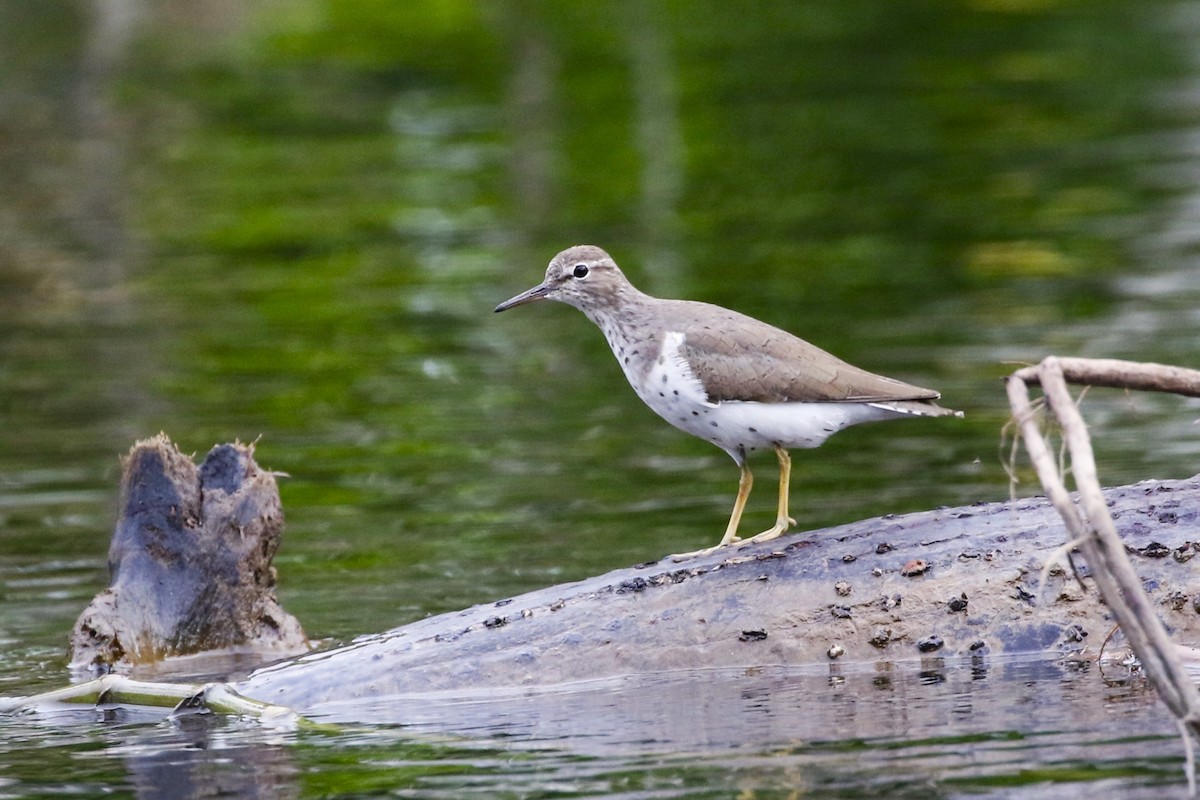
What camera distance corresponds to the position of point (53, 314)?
2133cm

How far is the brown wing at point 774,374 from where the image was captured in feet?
28.1

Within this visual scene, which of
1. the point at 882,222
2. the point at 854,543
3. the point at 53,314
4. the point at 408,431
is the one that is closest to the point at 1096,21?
the point at 882,222

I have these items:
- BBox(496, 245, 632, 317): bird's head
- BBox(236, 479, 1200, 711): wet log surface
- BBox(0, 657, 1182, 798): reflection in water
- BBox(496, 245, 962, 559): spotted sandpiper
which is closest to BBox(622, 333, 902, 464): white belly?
BBox(496, 245, 962, 559): spotted sandpiper

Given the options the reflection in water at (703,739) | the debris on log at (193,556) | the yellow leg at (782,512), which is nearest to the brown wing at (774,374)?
the yellow leg at (782,512)

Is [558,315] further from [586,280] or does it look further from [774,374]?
[774,374]

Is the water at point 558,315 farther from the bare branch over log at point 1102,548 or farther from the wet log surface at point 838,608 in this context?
the bare branch over log at point 1102,548

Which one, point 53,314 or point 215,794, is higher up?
point 53,314

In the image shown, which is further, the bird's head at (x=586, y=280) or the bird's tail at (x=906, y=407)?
the bird's head at (x=586, y=280)

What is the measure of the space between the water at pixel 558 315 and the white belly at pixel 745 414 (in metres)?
1.05

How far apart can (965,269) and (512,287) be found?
4.77 metres

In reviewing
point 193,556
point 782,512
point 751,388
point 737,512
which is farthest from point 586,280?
point 193,556

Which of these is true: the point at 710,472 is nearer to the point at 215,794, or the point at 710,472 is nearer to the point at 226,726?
the point at 226,726

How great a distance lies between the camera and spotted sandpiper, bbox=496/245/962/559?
8.59m

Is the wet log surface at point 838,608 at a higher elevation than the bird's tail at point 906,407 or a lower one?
lower
